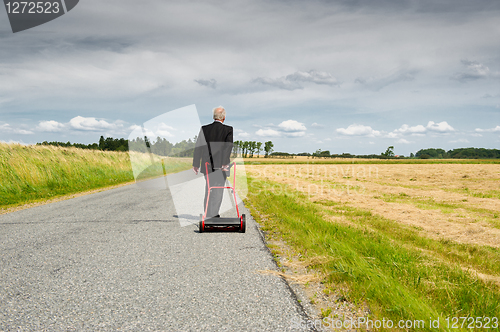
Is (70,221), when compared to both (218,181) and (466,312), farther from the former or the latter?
(466,312)

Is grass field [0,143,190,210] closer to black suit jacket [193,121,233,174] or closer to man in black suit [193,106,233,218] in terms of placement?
man in black suit [193,106,233,218]

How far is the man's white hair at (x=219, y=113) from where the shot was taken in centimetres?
668

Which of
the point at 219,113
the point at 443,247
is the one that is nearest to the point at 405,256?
the point at 443,247

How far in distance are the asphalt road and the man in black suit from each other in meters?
1.01

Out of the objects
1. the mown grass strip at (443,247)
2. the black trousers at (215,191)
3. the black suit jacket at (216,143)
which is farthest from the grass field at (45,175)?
the mown grass strip at (443,247)

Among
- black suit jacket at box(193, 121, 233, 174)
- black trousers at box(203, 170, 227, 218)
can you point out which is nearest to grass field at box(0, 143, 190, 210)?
black trousers at box(203, 170, 227, 218)

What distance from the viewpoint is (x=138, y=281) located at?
380 cm

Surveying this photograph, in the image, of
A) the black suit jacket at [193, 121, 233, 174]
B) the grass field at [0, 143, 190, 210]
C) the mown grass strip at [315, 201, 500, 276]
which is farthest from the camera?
the grass field at [0, 143, 190, 210]

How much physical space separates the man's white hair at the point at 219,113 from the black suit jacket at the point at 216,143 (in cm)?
12

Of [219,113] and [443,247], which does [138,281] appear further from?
[443,247]

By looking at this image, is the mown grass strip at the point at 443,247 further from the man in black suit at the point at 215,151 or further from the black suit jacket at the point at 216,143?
the black suit jacket at the point at 216,143

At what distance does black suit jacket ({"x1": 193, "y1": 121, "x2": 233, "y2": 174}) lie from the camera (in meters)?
6.62

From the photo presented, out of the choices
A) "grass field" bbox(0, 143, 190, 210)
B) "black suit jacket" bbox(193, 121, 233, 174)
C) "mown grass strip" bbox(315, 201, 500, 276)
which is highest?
"black suit jacket" bbox(193, 121, 233, 174)

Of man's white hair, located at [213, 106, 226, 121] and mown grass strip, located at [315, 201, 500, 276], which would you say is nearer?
mown grass strip, located at [315, 201, 500, 276]
